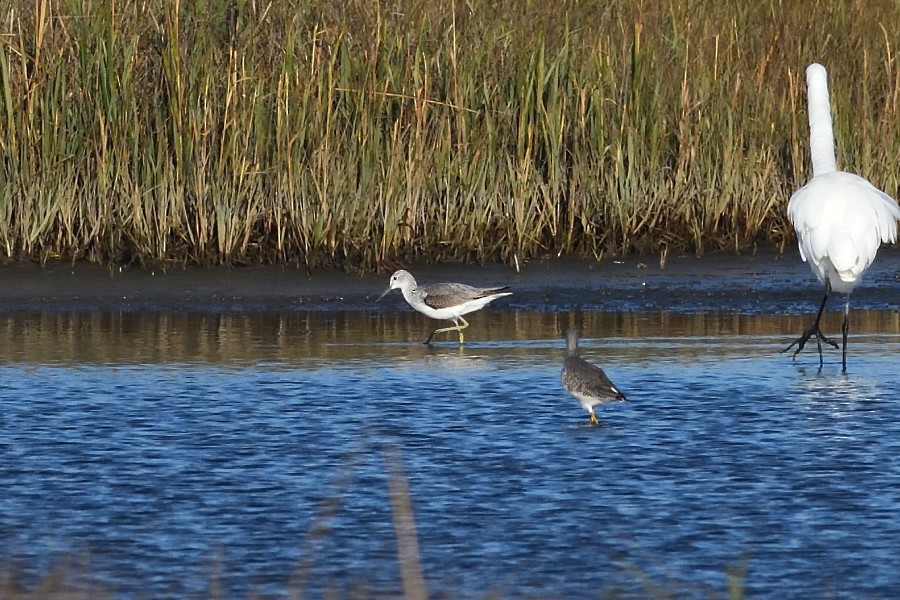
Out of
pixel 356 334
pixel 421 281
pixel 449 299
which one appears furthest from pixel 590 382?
pixel 421 281

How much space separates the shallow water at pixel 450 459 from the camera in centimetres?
482

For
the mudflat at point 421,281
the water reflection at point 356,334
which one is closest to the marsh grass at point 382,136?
the mudflat at point 421,281

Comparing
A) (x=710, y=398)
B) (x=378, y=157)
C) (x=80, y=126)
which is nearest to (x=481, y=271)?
(x=378, y=157)

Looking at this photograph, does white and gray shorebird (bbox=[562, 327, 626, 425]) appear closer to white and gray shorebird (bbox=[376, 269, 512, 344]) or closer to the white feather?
the white feather

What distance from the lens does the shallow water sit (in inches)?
190

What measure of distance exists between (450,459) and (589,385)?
820mm

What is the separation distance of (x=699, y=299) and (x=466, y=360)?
240cm

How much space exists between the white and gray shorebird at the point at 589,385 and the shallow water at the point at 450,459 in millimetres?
129

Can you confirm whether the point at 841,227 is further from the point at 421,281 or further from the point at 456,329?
the point at 421,281

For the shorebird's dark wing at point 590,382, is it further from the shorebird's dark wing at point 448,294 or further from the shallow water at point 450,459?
the shorebird's dark wing at point 448,294

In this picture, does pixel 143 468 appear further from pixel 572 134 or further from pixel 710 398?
pixel 572 134

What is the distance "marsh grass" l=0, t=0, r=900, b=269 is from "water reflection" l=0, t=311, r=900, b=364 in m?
0.76

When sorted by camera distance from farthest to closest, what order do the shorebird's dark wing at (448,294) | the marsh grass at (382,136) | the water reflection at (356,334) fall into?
1. the marsh grass at (382,136)
2. the shorebird's dark wing at (448,294)
3. the water reflection at (356,334)

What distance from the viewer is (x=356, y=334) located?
9.46 meters
